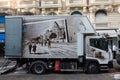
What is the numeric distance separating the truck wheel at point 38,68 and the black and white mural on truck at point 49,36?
60 cm

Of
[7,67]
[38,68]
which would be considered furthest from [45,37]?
[7,67]

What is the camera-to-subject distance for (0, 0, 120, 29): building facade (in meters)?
41.2

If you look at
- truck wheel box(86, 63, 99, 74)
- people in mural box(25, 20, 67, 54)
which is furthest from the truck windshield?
people in mural box(25, 20, 67, 54)

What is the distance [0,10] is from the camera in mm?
42156

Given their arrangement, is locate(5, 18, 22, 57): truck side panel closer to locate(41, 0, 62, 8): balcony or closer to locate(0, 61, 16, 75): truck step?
locate(0, 61, 16, 75): truck step

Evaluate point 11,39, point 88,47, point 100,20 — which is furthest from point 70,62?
point 100,20

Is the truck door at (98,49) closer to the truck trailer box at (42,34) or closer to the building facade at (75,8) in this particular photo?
the truck trailer box at (42,34)

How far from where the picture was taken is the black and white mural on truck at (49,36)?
1019 inches

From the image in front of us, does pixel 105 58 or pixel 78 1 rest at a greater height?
pixel 78 1

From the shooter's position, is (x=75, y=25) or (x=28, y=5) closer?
(x=75, y=25)

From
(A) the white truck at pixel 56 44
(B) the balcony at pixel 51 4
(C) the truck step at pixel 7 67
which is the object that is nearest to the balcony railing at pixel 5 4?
(B) the balcony at pixel 51 4

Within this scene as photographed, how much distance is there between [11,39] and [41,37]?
1.98m

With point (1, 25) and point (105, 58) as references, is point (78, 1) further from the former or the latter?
point (105, 58)

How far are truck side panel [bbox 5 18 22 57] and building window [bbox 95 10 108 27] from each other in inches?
668
